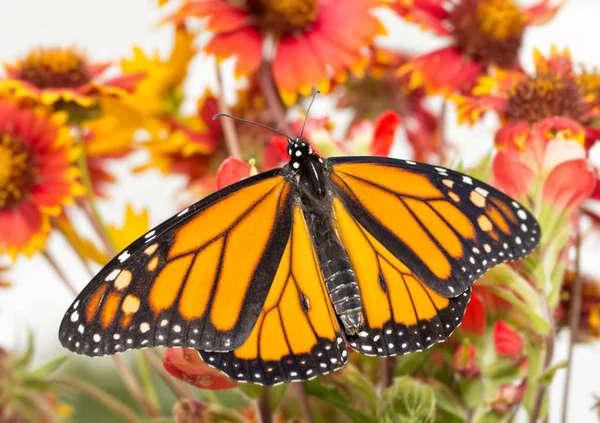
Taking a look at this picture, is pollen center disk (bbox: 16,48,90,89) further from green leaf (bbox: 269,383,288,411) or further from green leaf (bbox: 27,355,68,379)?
green leaf (bbox: 269,383,288,411)

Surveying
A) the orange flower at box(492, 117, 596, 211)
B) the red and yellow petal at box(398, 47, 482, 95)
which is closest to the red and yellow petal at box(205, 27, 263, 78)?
the red and yellow petal at box(398, 47, 482, 95)

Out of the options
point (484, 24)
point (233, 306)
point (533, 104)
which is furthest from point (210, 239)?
point (484, 24)

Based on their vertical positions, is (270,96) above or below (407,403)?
above

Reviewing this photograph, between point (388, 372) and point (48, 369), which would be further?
point (48, 369)

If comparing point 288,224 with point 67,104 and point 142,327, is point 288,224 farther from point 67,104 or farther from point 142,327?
point 67,104

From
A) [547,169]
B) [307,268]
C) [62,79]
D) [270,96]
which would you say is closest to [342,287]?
[307,268]

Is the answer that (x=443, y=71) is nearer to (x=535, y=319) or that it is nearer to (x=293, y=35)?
(x=293, y=35)

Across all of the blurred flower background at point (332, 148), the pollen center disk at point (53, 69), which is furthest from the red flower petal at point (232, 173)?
the pollen center disk at point (53, 69)
